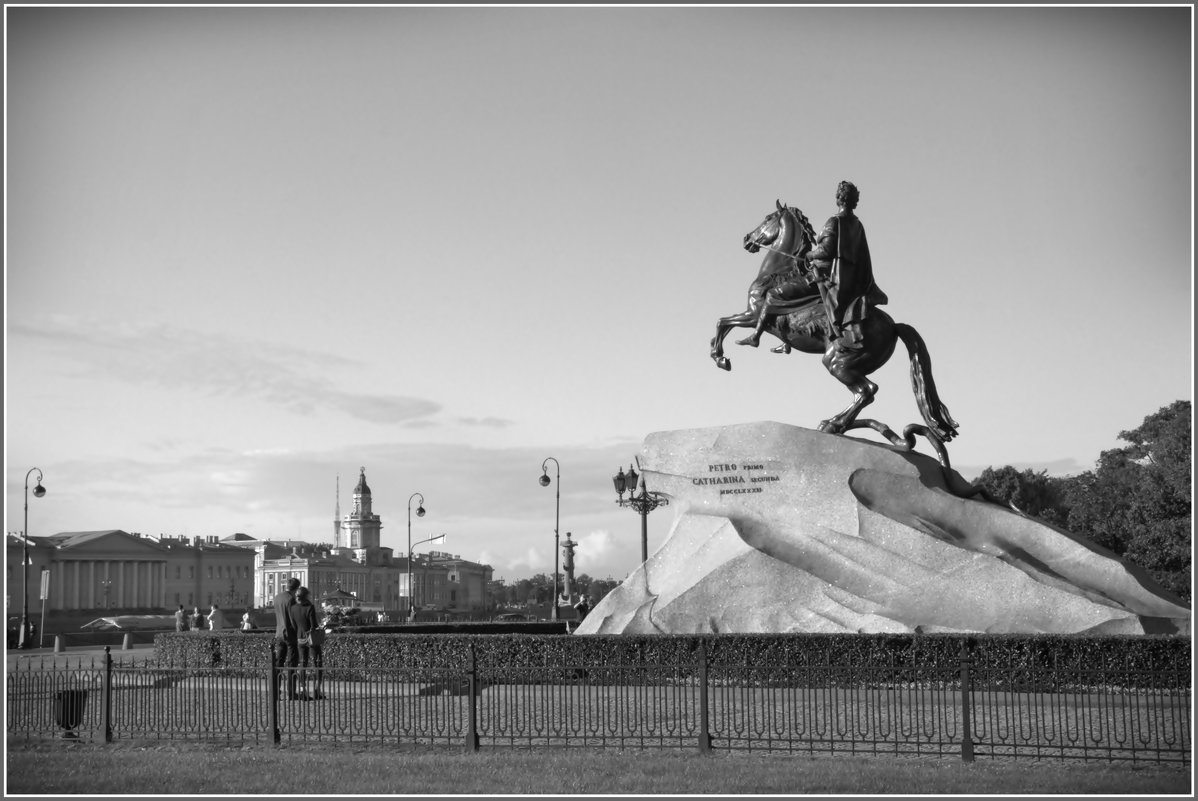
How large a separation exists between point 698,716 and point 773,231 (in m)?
9.26

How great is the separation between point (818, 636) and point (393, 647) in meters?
6.49

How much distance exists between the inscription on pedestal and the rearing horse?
4.40 feet

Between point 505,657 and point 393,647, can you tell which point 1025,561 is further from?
point 393,647

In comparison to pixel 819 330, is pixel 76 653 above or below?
below

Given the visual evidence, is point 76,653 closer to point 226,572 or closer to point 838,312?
point 838,312

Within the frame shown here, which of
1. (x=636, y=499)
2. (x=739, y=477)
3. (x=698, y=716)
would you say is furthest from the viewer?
(x=636, y=499)

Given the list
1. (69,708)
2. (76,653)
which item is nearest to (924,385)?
(69,708)

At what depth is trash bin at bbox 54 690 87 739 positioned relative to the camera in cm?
1391

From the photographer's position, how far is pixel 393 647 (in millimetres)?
19750

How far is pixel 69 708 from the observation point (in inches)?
550

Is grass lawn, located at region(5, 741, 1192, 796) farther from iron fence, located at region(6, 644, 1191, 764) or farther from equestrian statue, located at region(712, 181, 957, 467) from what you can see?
equestrian statue, located at region(712, 181, 957, 467)

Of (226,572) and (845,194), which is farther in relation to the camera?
(226,572)

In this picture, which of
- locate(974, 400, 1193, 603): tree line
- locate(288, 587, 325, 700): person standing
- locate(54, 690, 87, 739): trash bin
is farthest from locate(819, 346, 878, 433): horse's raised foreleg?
locate(974, 400, 1193, 603): tree line

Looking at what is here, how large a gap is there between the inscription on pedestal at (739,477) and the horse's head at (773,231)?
3566mm
